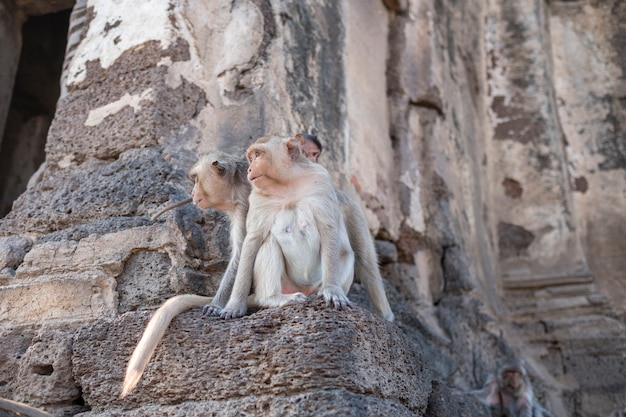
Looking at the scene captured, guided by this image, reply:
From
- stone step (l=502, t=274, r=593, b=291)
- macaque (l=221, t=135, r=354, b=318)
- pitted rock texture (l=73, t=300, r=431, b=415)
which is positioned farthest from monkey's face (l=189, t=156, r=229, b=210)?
stone step (l=502, t=274, r=593, b=291)

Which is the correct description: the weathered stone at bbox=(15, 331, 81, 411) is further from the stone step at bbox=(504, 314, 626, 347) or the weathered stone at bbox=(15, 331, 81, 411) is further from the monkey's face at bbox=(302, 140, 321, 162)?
the stone step at bbox=(504, 314, 626, 347)

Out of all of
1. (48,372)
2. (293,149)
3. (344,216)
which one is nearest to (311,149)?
(344,216)

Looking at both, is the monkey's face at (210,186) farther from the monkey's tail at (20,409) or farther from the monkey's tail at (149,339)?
the monkey's tail at (20,409)

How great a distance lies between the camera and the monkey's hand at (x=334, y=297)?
2.95 metres

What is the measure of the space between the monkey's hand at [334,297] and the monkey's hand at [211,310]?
18.3 inches

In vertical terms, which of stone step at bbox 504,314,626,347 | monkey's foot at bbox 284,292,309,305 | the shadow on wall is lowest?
stone step at bbox 504,314,626,347

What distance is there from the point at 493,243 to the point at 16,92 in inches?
190

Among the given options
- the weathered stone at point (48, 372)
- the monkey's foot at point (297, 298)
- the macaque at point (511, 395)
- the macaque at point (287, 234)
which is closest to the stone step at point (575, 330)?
the macaque at point (511, 395)

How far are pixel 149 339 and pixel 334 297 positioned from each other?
754mm

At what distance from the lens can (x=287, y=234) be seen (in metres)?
3.30

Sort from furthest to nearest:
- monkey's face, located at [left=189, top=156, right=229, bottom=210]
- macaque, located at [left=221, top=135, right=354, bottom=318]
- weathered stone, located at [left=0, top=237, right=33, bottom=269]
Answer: weathered stone, located at [left=0, top=237, right=33, bottom=269], monkey's face, located at [left=189, top=156, right=229, bottom=210], macaque, located at [left=221, top=135, right=354, bottom=318]

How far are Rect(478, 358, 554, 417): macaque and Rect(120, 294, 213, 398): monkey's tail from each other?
2.61 m

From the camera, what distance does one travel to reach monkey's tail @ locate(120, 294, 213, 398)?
9.61 ft

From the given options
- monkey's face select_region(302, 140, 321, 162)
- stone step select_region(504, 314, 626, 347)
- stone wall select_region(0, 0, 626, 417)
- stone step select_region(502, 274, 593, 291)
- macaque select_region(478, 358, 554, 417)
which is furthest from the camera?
stone step select_region(502, 274, 593, 291)
